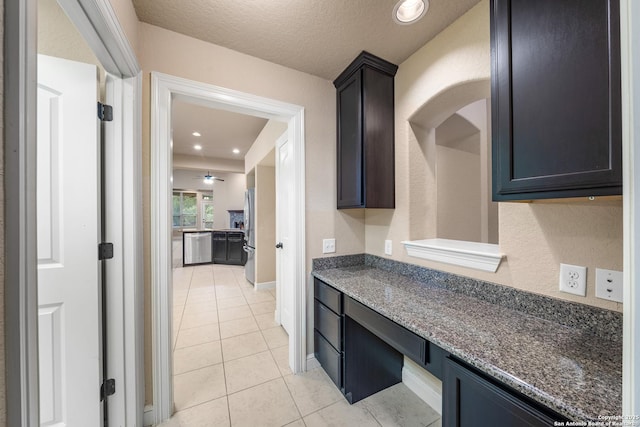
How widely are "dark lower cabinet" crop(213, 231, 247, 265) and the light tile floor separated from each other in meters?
2.97

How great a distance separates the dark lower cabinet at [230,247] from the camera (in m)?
5.88

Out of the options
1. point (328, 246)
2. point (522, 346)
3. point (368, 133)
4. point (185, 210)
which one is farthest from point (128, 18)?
point (185, 210)

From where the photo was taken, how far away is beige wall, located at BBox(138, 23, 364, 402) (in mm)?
1441

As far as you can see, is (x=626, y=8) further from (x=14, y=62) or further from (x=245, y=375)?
(x=245, y=375)

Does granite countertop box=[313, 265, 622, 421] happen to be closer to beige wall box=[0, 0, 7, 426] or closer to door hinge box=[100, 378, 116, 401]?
beige wall box=[0, 0, 7, 426]

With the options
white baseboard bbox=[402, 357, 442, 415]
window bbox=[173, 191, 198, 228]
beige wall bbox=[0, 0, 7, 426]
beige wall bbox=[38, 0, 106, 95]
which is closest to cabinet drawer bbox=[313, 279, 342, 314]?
white baseboard bbox=[402, 357, 442, 415]

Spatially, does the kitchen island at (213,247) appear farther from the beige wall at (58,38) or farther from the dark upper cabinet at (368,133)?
the beige wall at (58,38)

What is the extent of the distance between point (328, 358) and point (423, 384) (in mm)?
700

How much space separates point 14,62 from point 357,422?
208 centimetres

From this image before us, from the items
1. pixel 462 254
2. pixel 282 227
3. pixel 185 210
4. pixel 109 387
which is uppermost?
pixel 185 210

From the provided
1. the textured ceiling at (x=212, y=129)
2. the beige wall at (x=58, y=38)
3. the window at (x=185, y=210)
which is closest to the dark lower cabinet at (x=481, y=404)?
the beige wall at (x=58, y=38)

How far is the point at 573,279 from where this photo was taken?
98 centimetres

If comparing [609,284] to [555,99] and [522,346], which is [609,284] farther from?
[555,99]

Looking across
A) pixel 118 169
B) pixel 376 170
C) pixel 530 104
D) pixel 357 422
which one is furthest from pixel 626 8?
pixel 357 422
